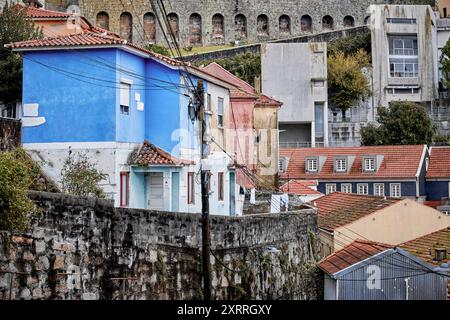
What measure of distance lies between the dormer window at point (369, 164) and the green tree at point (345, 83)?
47.3ft

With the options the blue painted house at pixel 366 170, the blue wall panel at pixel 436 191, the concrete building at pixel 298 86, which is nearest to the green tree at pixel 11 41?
the blue painted house at pixel 366 170

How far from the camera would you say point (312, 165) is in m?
51.5

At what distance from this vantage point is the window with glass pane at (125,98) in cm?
2059

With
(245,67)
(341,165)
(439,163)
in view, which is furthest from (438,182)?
(245,67)

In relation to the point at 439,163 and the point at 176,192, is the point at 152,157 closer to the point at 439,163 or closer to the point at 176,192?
the point at 176,192

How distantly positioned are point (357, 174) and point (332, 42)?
25080 millimetres

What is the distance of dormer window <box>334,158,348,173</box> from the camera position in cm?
5100

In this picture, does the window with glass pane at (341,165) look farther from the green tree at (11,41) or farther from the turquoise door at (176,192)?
the turquoise door at (176,192)

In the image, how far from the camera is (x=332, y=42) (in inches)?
2862

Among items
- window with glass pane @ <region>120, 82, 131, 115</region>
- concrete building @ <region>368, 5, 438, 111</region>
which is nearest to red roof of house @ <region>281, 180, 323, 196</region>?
window with glass pane @ <region>120, 82, 131, 115</region>

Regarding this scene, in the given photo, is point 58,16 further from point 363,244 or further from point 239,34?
point 239,34

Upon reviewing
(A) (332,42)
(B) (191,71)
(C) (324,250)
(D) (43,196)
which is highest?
(A) (332,42)
